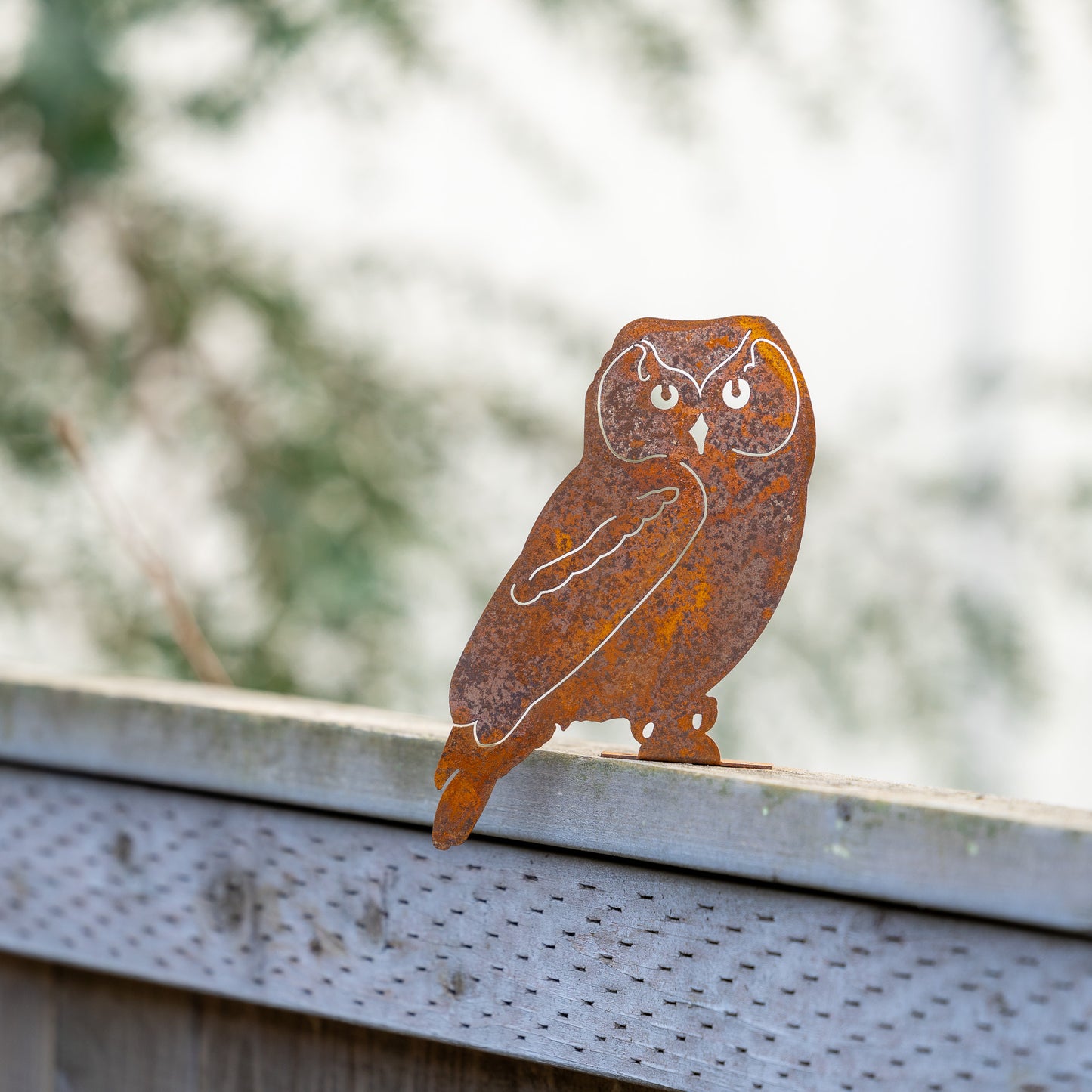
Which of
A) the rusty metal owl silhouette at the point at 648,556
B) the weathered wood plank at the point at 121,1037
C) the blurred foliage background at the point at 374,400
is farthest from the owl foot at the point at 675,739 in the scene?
the blurred foliage background at the point at 374,400

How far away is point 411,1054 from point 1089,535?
3.89 feet

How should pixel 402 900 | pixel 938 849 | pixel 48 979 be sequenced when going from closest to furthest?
1. pixel 938 849
2. pixel 402 900
3. pixel 48 979

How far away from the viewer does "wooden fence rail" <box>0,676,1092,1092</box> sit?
15.9 inches

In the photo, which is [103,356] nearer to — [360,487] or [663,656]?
[360,487]

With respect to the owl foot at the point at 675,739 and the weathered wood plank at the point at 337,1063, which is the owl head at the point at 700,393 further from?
the weathered wood plank at the point at 337,1063

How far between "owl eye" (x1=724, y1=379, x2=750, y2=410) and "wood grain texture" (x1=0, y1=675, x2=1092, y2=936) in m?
0.15

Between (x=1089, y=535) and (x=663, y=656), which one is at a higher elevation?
(x=1089, y=535)

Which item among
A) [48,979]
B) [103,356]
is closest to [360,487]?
[103,356]

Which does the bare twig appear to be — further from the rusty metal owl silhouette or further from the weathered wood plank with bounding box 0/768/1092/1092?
the rusty metal owl silhouette

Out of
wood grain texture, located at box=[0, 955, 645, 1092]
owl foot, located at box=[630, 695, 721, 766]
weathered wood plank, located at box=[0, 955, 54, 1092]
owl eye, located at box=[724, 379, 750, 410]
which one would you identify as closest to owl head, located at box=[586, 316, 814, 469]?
owl eye, located at box=[724, 379, 750, 410]

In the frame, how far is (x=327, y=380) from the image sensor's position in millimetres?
1535

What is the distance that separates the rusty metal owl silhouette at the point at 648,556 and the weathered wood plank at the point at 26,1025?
385 mm

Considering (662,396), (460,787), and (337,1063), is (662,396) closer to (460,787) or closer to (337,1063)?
(460,787)

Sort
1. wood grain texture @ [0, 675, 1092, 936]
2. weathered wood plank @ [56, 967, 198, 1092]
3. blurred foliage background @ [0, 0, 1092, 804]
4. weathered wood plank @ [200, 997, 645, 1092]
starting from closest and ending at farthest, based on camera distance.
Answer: wood grain texture @ [0, 675, 1092, 936] < weathered wood plank @ [200, 997, 645, 1092] < weathered wood plank @ [56, 967, 198, 1092] < blurred foliage background @ [0, 0, 1092, 804]
